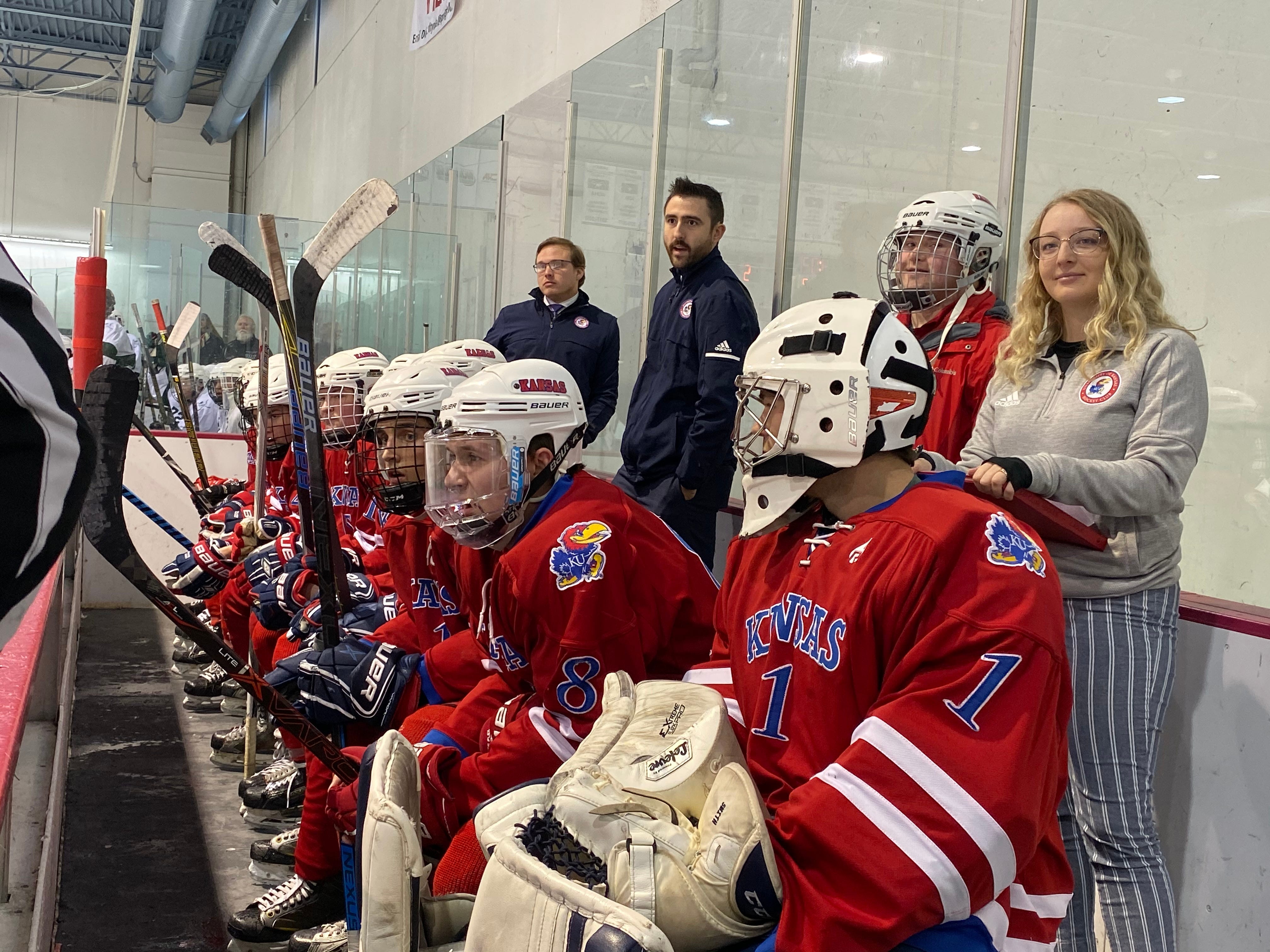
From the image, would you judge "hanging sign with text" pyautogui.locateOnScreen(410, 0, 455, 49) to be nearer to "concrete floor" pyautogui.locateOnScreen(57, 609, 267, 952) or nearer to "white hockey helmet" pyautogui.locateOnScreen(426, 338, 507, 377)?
"concrete floor" pyautogui.locateOnScreen(57, 609, 267, 952)

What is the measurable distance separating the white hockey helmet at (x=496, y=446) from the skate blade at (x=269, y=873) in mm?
1157

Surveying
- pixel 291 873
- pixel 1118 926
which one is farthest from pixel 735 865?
pixel 291 873

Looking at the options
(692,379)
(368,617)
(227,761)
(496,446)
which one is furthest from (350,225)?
(227,761)

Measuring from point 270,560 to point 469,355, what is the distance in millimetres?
823

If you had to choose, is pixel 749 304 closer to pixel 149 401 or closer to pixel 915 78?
pixel 915 78

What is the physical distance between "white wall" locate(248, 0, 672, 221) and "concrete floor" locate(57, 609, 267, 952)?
3.25 meters

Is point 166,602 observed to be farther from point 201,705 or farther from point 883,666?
point 201,705

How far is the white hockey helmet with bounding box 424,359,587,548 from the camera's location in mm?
2020

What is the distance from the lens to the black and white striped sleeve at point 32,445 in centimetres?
56

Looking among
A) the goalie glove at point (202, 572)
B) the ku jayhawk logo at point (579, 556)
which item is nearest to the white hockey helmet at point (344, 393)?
the goalie glove at point (202, 572)

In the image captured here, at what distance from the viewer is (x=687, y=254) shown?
10.7ft

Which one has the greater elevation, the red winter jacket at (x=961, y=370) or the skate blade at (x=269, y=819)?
the red winter jacket at (x=961, y=370)

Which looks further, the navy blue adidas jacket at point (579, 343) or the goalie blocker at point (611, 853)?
the navy blue adidas jacket at point (579, 343)

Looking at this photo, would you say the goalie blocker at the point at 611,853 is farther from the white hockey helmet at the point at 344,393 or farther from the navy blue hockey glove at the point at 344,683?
the white hockey helmet at the point at 344,393
